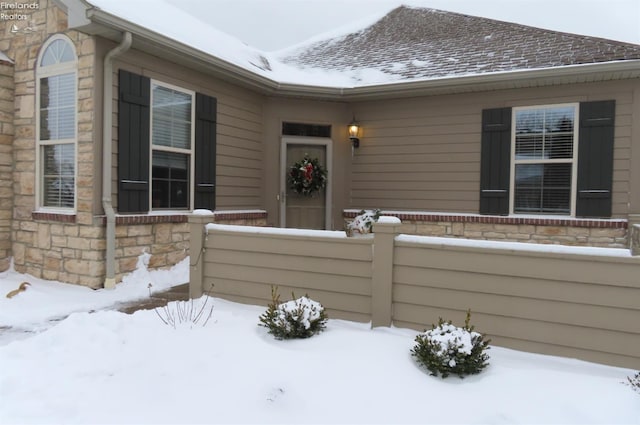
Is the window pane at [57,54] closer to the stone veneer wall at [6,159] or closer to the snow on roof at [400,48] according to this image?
the stone veneer wall at [6,159]

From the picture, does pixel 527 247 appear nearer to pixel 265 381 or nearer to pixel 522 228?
pixel 265 381

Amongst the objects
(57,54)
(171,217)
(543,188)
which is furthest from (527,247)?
(57,54)

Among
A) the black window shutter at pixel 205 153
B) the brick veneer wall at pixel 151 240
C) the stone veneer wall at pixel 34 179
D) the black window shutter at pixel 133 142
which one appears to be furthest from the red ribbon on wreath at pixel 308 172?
the stone veneer wall at pixel 34 179

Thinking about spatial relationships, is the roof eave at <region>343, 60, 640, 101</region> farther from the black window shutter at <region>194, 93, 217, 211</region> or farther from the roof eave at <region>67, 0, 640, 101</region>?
the black window shutter at <region>194, 93, 217, 211</region>

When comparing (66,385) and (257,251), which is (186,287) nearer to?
(257,251)

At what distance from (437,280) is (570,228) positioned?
3.84 metres

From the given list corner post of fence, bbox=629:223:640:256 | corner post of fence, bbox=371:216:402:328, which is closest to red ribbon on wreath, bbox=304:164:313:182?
corner post of fence, bbox=371:216:402:328

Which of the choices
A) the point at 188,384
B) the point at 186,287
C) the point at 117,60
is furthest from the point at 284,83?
the point at 188,384

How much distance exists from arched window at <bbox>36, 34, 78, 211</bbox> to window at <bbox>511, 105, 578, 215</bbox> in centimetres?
599

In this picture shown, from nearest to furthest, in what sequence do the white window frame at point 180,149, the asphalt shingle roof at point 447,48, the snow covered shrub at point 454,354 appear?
1. the snow covered shrub at point 454,354
2. the white window frame at point 180,149
3. the asphalt shingle roof at point 447,48

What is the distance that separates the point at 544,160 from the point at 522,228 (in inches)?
41.1

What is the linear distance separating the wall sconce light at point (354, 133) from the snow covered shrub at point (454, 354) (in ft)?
16.5

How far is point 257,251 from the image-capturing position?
3.88 meters

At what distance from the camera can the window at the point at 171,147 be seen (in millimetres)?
5414
